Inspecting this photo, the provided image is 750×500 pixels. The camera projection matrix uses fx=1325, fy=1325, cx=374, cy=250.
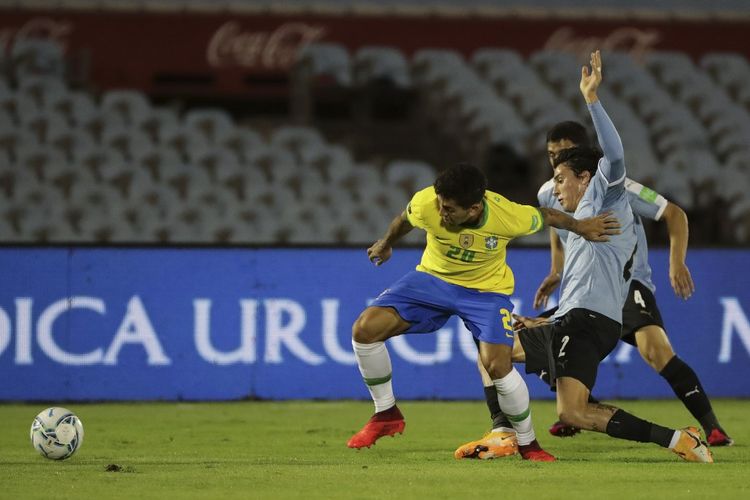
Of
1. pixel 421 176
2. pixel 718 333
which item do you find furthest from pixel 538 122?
pixel 718 333

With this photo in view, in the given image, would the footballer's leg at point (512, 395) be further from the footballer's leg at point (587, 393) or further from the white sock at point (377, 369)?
the white sock at point (377, 369)

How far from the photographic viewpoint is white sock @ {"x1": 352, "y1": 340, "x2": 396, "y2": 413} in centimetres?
741

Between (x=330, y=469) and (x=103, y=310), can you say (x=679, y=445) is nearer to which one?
(x=330, y=469)

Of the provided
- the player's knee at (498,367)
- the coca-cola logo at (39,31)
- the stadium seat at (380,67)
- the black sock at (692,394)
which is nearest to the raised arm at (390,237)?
the player's knee at (498,367)

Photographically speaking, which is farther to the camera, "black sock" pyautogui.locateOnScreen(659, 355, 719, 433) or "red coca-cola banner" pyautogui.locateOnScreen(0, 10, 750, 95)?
"red coca-cola banner" pyautogui.locateOnScreen(0, 10, 750, 95)

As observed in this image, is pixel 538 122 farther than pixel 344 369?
Yes

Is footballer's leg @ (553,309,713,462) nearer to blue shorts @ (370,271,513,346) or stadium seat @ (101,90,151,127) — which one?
blue shorts @ (370,271,513,346)

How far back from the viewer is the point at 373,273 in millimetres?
10688

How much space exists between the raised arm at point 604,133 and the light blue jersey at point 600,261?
0.15m

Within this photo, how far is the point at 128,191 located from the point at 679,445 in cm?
810

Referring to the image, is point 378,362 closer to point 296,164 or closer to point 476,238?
point 476,238

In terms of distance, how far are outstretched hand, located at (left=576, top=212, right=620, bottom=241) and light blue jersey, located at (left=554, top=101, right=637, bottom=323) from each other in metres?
0.22

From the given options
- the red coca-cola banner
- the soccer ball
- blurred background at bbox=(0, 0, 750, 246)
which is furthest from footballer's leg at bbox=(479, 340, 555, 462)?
the red coca-cola banner

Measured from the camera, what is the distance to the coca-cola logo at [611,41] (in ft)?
61.9
